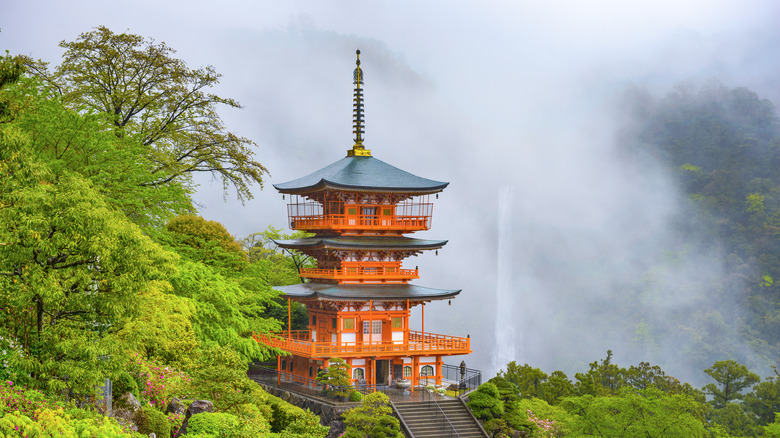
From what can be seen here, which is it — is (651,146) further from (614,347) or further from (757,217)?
(614,347)

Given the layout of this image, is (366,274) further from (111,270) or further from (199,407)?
(111,270)

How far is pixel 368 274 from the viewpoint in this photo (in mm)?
35094

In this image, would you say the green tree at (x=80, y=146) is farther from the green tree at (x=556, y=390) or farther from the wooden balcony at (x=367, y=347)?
the green tree at (x=556, y=390)

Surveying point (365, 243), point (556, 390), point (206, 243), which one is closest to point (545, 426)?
point (556, 390)

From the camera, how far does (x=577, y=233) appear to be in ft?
318

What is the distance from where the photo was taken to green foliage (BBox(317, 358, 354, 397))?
30359 millimetres

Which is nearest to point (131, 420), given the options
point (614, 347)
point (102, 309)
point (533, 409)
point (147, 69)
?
point (102, 309)

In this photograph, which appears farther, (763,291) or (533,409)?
(763,291)

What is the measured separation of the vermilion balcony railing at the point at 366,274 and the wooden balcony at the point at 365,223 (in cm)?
182

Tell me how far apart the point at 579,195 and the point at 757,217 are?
20.5m

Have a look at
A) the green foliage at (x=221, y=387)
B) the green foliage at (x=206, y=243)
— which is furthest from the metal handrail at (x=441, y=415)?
the green foliage at (x=221, y=387)

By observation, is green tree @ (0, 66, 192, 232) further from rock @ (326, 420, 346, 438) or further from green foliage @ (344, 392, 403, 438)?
rock @ (326, 420, 346, 438)

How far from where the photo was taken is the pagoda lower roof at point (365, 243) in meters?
33.7

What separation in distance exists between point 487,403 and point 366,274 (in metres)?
8.33
